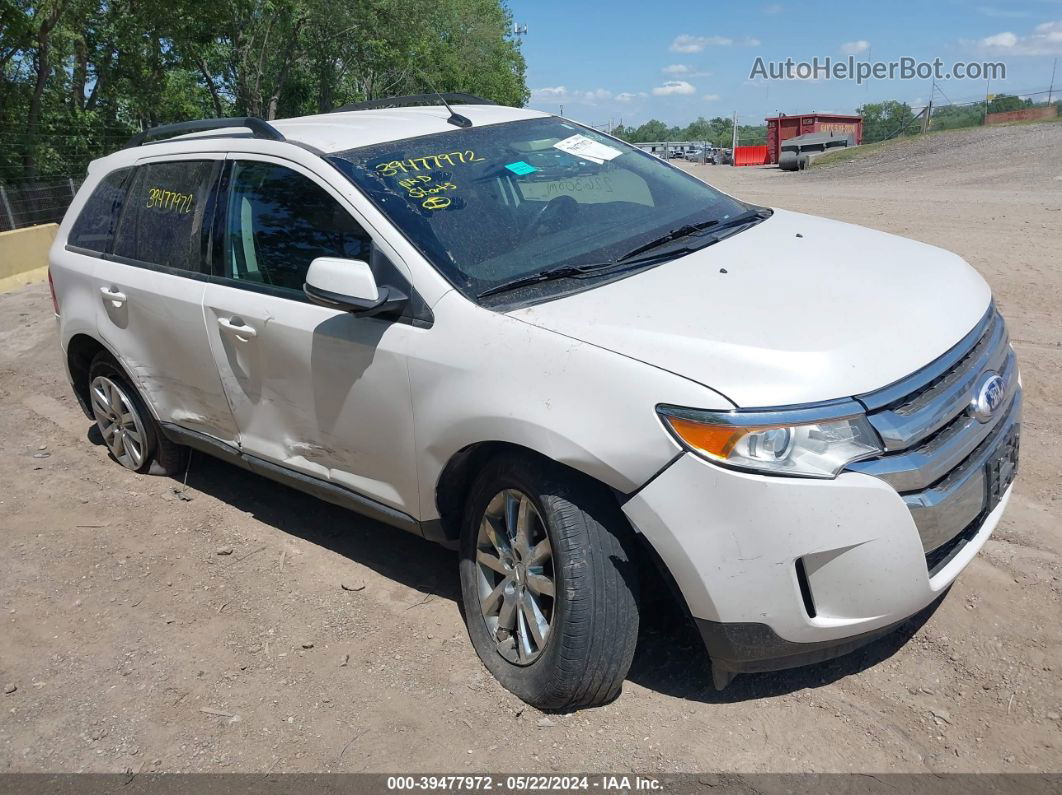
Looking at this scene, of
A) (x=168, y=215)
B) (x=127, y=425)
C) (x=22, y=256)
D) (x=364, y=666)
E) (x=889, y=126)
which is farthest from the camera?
(x=889, y=126)

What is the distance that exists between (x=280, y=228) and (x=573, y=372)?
5.72 feet

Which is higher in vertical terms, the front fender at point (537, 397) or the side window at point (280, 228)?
the side window at point (280, 228)

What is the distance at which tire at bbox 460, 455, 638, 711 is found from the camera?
2.90 metres

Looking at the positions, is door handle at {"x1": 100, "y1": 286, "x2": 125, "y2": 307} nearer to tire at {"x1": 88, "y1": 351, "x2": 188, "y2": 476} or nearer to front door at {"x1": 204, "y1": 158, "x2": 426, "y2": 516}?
tire at {"x1": 88, "y1": 351, "x2": 188, "y2": 476}

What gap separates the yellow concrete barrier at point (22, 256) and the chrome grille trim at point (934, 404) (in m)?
12.7

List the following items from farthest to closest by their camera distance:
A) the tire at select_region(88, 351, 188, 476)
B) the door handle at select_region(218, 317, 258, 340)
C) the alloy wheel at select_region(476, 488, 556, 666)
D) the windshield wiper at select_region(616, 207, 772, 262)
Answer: the tire at select_region(88, 351, 188, 476), the door handle at select_region(218, 317, 258, 340), the windshield wiper at select_region(616, 207, 772, 262), the alloy wheel at select_region(476, 488, 556, 666)

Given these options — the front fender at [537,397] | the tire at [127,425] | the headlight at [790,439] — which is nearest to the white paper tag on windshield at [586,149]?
the front fender at [537,397]

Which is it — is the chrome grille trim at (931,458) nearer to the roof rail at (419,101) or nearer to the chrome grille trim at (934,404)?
the chrome grille trim at (934,404)

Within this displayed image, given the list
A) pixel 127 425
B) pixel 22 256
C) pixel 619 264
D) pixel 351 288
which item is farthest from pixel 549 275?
pixel 22 256

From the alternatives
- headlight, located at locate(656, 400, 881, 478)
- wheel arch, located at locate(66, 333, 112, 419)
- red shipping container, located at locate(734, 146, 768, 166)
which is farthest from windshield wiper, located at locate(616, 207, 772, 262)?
red shipping container, located at locate(734, 146, 768, 166)

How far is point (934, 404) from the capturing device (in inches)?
108

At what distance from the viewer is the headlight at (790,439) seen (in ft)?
8.39

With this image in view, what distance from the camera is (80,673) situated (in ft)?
12.1

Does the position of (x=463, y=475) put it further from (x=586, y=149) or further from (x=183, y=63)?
(x=183, y=63)
